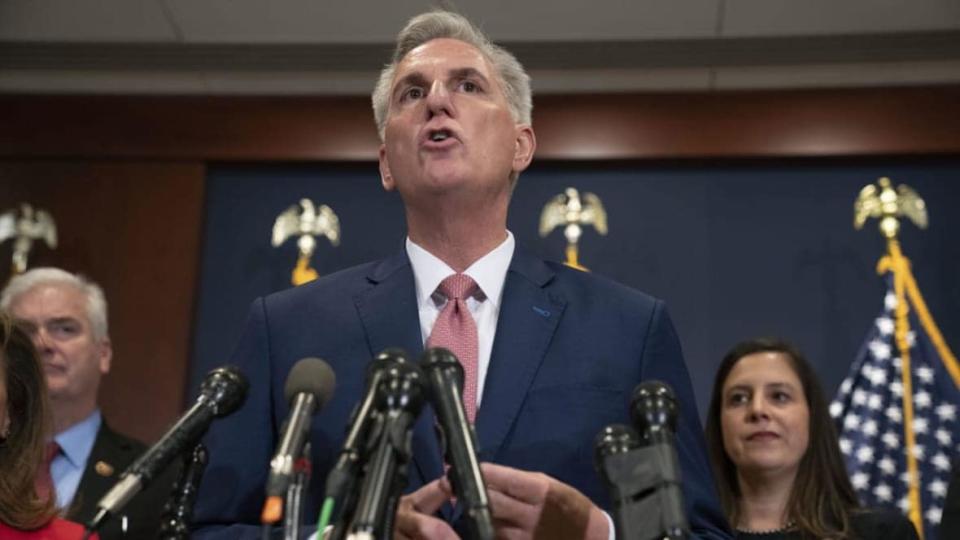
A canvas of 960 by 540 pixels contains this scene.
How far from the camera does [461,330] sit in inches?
76.8

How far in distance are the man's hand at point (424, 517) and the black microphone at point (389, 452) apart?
21cm

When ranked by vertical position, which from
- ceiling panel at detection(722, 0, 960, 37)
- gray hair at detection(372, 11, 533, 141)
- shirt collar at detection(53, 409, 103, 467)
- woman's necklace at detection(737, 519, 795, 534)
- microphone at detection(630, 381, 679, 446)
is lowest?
woman's necklace at detection(737, 519, 795, 534)

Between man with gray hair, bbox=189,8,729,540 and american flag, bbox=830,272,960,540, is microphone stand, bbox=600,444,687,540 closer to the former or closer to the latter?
man with gray hair, bbox=189,8,729,540

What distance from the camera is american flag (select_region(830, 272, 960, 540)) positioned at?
424 cm

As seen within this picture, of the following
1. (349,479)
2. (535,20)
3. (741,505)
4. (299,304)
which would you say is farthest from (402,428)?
(535,20)

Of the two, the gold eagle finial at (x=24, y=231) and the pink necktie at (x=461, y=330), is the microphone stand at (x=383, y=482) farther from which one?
the gold eagle finial at (x=24, y=231)

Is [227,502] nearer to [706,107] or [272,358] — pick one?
[272,358]

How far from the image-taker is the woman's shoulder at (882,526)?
9.46 ft

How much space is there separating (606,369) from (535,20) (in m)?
3.31

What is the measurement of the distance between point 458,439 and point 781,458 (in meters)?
1.98

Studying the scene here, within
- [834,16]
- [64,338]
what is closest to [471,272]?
[64,338]

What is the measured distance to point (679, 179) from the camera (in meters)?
5.28

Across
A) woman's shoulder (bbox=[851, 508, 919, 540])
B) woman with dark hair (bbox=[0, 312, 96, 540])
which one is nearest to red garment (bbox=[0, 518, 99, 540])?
woman with dark hair (bbox=[0, 312, 96, 540])

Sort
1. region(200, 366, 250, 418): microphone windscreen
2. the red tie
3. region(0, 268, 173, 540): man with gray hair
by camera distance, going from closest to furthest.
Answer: region(200, 366, 250, 418): microphone windscreen < the red tie < region(0, 268, 173, 540): man with gray hair
